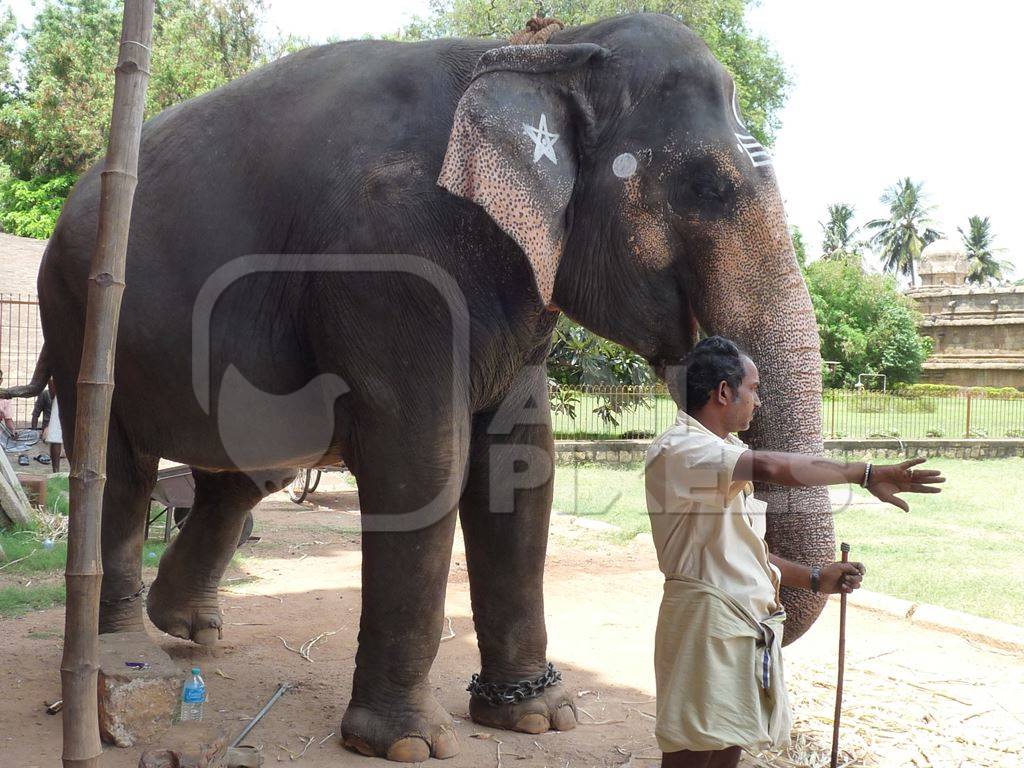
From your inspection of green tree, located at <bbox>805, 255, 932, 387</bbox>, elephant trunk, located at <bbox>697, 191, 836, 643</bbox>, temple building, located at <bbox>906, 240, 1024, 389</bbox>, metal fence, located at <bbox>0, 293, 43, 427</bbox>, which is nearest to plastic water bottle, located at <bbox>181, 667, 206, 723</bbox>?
elephant trunk, located at <bbox>697, 191, 836, 643</bbox>

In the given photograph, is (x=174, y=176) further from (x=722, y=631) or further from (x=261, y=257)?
(x=722, y=631)

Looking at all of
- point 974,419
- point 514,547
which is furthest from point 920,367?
point 514,547

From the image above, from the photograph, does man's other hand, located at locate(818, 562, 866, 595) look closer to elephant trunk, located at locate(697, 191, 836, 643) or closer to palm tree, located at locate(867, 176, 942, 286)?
elephant trunk, located at locate(697, 191, 836, 643)

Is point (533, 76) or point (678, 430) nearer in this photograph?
point (678, 430)

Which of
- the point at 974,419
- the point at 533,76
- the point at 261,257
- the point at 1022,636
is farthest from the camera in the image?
the point at 974,419

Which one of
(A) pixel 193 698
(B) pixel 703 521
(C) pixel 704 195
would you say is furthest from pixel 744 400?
(A) pixel 193 698

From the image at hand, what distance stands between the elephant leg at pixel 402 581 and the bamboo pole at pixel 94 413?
3.69 ft

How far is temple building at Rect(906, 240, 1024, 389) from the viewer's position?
3425 cm

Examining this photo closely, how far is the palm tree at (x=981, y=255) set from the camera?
2665 inches

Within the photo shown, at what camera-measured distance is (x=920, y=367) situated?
Result: 35250mm

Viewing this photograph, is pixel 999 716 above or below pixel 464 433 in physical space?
below

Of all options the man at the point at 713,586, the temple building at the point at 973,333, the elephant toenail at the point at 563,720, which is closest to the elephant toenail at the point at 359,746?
the elephant toenail at the point at 563,720

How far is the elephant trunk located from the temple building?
33.3 m

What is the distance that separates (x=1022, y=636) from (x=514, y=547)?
3.00 m
